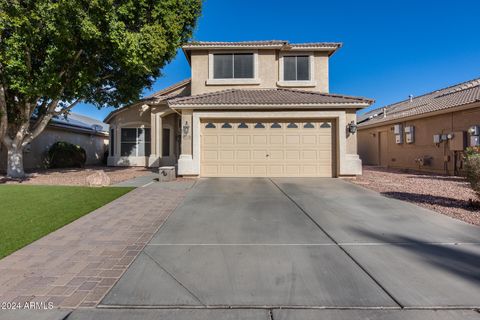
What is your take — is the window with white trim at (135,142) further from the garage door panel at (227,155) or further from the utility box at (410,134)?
the utility box at (410,134)

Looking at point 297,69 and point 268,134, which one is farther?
point 297,69

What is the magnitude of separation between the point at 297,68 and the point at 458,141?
8.80 metres

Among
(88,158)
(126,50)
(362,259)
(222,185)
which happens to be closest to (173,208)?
(222,185)

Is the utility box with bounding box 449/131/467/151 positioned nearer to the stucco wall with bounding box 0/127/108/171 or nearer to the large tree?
the large tree

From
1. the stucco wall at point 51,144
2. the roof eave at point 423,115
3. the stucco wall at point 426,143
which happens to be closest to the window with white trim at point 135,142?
the stucco wall at point 51,144

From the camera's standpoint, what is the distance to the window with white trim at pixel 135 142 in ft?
59.3

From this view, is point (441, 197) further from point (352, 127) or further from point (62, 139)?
point (62, 139)

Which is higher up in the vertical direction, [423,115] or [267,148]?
[423,115]

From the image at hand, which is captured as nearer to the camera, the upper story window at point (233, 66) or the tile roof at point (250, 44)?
the tile roof at point (250, 44)

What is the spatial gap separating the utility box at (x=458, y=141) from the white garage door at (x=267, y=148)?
6340 mm

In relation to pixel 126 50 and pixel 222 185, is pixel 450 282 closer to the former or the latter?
pixel 222 185

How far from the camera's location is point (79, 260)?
348cm

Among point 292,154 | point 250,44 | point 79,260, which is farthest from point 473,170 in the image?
point 250,44

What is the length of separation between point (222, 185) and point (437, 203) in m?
6.64
